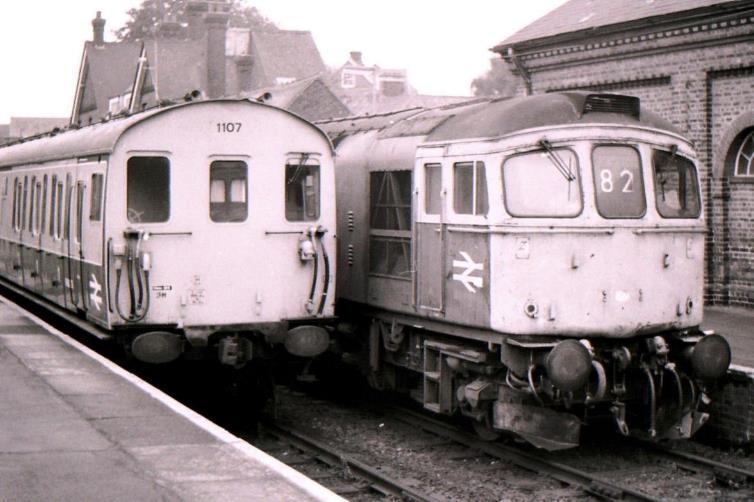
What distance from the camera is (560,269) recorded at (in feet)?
32.2

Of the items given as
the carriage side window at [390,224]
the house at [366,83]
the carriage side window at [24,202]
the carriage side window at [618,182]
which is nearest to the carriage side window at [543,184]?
the carriage side window at [618,182]

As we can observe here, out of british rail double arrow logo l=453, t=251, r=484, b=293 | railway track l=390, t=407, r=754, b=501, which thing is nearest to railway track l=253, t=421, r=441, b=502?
railway track l=390, t=407, r=754, b=501

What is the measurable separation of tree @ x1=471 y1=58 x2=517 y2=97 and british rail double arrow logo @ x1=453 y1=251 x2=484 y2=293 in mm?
72888

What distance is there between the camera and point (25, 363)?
11664 millimetres

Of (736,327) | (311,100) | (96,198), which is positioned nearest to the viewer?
(96,198)

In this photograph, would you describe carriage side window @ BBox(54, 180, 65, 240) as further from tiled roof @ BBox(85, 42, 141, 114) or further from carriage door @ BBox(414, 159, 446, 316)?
tiled roof @ BBox(85, 42, 141, 114)

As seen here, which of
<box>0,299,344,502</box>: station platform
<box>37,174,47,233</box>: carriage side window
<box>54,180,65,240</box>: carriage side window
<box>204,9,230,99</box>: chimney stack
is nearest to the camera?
<box>0,299,344,502</box>: station platform

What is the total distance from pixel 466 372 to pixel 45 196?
6638mm

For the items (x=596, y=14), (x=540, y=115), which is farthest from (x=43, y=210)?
(x=596, y=14)

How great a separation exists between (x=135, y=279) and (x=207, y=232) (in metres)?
0.89

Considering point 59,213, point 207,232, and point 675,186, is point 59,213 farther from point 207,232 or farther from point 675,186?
point 675,186

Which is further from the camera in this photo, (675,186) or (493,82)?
(493,82)

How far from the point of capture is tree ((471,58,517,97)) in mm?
83906

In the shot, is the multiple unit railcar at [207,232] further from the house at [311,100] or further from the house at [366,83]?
the house at [366,83]
